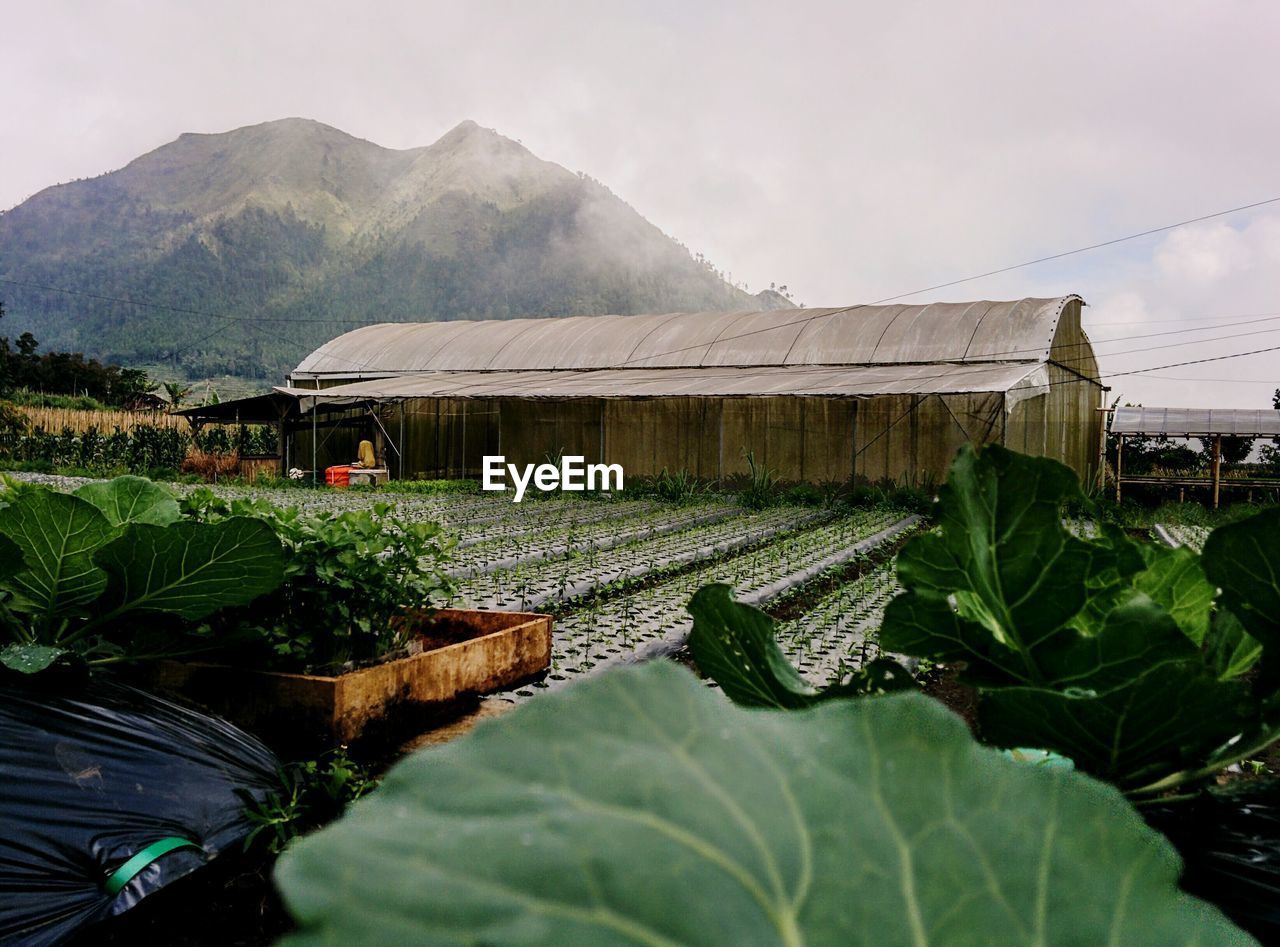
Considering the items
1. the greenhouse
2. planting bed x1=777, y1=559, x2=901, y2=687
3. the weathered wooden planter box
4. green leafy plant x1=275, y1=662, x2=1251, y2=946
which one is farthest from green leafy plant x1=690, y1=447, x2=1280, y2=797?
the greenhouse

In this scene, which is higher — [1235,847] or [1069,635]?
[1069,635]

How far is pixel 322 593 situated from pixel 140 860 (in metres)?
1.17

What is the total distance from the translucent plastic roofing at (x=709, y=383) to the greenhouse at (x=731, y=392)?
6 cm

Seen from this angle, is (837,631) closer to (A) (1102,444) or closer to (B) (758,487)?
(B) (758,487)

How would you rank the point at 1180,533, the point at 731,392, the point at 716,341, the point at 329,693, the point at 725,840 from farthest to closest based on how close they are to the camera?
the point at 716,341 < the point at 731,392 < the point at 1180,533 < the point at 329,693 < the point at 725,840

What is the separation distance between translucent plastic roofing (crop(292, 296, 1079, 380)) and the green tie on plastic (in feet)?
56.3

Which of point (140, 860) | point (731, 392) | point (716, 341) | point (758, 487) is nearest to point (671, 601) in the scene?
point (140, 860)

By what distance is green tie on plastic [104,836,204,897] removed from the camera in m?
2.05

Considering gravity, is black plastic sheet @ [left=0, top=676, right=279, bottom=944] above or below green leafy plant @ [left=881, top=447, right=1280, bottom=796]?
below

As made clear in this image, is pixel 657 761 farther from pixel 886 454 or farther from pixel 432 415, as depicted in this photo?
pixel 432 415

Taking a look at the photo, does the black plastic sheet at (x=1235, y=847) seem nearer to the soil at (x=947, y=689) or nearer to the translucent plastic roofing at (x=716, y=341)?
the soil at (x=947, y=689)

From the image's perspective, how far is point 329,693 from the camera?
3021 mm

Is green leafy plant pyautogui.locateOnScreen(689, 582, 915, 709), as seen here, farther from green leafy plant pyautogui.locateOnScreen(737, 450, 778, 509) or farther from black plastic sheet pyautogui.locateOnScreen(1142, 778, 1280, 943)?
green leafy plant pyautogui.locateOnScreen(737, 450, 778, 509)

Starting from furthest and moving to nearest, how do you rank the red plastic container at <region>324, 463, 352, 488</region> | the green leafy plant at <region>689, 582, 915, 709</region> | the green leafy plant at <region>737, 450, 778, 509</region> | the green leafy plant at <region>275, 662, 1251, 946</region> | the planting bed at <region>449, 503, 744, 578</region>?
the red plastic container at <region>324, 463, 352, 488</region>, the green leafy plant at <region>737, 450, 778, 509</region>, the planting bed at <region>449, 503, 744, 578</region>, the green leafy plant at <region>689, 582, 915, 709</region>, the green leafy plant at <region>275, 662, 1251, 946</region>
